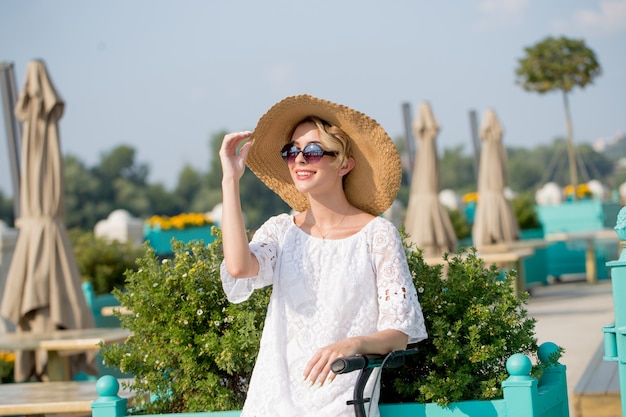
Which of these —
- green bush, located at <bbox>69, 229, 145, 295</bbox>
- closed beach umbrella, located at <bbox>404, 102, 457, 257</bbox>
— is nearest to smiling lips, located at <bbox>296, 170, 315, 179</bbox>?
green bush, located at <bbox>69, 229, 145, 295</bbox>

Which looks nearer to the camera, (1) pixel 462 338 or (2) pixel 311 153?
(2) pixel 311 153

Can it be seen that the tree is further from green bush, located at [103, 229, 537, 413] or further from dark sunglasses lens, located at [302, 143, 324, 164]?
dark sunglasses lens, located at [302, 143, 324, 164]

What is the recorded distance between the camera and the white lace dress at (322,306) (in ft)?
8.89

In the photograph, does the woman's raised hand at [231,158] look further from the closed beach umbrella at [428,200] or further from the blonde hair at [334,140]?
the closed beach umbrella at [428,200]

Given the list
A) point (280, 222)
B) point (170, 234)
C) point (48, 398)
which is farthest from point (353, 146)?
point (170, 234)

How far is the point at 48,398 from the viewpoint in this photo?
4277mm

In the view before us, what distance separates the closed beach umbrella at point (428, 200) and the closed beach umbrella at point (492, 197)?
5.92 feet

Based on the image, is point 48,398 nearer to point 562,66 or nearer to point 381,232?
point 381,232

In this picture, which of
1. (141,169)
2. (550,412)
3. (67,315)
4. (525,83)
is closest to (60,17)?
(141,169)

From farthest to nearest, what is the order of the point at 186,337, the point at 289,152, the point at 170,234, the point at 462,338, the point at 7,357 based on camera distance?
the point at 170,234 → the point at 7,357 → the point at 186,337 → the point at 462,338 → the point at 289,152

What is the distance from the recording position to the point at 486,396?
302cm

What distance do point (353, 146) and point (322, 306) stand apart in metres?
0.56

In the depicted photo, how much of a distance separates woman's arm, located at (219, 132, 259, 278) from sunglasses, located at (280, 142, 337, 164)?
7.7 inches

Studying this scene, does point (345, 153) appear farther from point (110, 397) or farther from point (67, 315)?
point (67, 315)
